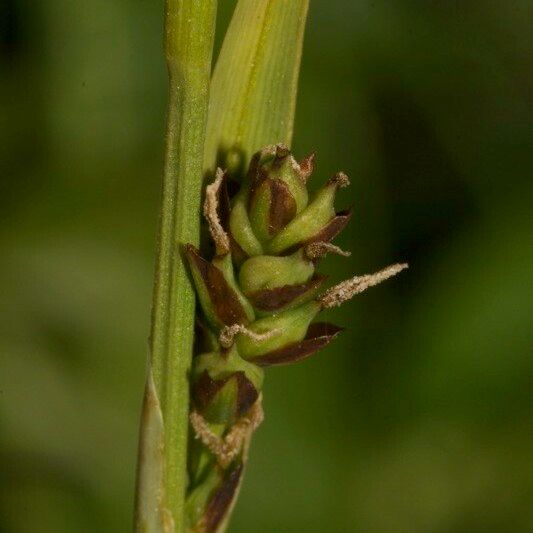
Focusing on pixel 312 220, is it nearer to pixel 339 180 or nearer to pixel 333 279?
pixel 339 180

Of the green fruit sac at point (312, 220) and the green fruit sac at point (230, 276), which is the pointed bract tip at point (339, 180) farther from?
the green fruit sac at point (230, 276)

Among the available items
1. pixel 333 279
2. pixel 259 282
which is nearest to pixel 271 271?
pixel 259 282

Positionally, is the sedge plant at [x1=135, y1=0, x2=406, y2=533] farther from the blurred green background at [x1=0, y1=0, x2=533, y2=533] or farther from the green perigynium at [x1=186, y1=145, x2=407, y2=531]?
the blurred green background at [x1=0, y1=0, x2=533, y2=533]

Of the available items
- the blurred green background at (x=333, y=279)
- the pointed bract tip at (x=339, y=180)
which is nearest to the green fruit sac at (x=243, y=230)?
the pointed bract tip at (x=339, y=180)

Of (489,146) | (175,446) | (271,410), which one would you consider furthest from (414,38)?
(175,446)

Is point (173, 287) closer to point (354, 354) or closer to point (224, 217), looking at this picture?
point (224, 217)

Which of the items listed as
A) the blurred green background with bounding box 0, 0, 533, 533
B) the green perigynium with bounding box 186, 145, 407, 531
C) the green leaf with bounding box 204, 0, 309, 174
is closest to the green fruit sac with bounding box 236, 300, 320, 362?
the green perigynium with bounding box 186, 145, 407, 531
